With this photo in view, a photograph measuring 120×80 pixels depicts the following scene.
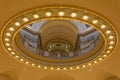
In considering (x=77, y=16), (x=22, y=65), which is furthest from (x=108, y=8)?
(x=22, y=65)

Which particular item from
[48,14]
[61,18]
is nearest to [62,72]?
[61,18]

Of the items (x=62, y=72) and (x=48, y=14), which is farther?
(x=62, y=72)

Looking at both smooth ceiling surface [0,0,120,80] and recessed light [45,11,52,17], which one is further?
recessed light [45,11,52,17]

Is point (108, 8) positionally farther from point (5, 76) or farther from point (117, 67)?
point (5, 76)

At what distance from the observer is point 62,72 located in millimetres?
11875

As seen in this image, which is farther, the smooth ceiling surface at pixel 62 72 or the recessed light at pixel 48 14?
the recessed light at pixel 48 14

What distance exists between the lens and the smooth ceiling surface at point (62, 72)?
7.41 meters

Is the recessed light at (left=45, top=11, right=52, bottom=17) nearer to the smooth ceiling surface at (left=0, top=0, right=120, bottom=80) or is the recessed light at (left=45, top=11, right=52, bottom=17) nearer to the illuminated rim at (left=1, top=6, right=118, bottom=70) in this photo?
the illuminated rim at (left=1, top=6, right=118, bottom=70)

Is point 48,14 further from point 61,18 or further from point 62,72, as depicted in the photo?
point 62,72

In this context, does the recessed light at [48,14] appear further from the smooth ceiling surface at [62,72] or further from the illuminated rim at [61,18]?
the smooth ceiling surface at [62,72]

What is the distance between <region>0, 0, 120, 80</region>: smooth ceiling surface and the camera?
292 inches

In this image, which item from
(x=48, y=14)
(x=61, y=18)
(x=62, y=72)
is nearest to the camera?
(x=48, y=14)

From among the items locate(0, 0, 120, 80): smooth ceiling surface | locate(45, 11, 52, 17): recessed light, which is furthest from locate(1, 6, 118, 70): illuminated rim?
locate(0, 0, 120, 80): smooth ceiling surface

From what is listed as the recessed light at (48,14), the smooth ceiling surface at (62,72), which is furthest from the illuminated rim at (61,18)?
the smooth ceiling surface at (62,72)
